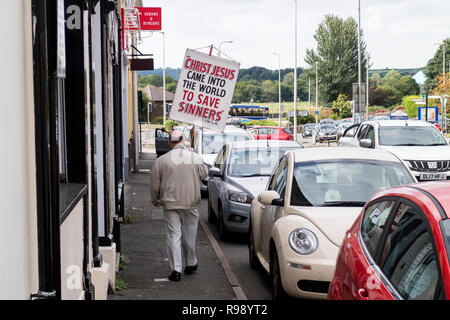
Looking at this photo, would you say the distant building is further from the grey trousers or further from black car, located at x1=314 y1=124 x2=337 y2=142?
the grey trousers

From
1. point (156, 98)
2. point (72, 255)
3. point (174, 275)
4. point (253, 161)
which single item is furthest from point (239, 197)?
point (156, 98)

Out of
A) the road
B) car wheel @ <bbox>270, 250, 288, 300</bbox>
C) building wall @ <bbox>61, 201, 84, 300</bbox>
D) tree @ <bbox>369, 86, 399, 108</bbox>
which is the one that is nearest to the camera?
building wall @ <bbox>61, 201, 84, 300</bbox>

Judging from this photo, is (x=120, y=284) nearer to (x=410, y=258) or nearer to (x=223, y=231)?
(x=223, y=231)

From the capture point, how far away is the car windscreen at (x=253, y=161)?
40.3ft

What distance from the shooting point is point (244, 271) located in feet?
30.2

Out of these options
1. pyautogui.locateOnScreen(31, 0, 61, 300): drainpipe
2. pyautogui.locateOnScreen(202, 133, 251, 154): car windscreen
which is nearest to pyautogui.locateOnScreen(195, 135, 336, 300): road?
pyautogui.locateOnScreen(31, 0, 61, 300): drainpipe

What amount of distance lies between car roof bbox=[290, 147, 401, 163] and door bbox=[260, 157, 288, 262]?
228 millimetres

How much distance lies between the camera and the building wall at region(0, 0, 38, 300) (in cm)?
307

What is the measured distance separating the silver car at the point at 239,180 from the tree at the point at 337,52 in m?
89.9

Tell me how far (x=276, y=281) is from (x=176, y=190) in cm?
199

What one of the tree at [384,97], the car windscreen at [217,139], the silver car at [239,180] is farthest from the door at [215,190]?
the tree at [384,97]
